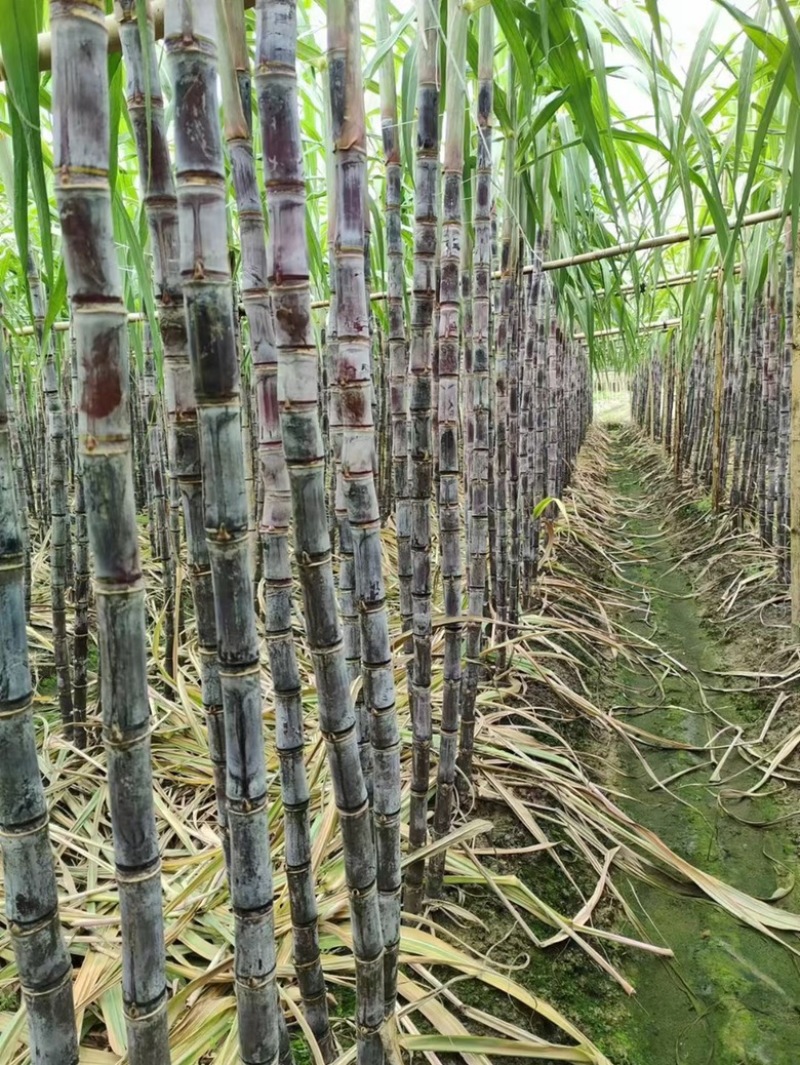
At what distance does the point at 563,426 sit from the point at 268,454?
3.48 m

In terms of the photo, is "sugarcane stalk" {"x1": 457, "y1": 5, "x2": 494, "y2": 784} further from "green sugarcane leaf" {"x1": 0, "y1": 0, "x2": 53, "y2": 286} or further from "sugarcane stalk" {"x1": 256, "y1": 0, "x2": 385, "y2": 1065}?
"green sugarcane leaf" {"x1": 0, "y1": 0, "x2": 53, "y2": 286}

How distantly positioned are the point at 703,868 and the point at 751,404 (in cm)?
229

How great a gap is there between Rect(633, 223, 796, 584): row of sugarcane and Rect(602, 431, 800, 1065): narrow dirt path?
2.01ft

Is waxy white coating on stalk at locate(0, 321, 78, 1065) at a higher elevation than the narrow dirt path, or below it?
higher

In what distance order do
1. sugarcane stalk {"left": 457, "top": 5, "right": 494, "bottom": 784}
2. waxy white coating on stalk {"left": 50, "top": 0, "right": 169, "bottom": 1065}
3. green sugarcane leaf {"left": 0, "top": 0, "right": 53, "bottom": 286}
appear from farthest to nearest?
sugarcane stalk {"left": 457, "top": 5, "right": 494, "bottom": 784}, green sugarcane leaf {"left": 0, "top": 0, "right": 53, "bottom": 286}, waxy white coating on stalk {"left": 50, "top": 0, "right": 169, "bottom": 1065}

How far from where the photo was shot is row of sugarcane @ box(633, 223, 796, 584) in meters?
2.54

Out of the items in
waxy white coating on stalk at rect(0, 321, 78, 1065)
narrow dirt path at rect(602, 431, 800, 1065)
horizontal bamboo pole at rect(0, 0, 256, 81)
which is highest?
horizontal bamboo pole at rect(0, 0, 256, 81)

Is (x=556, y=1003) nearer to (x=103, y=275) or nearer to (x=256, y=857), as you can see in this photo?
(x=256, y=857)

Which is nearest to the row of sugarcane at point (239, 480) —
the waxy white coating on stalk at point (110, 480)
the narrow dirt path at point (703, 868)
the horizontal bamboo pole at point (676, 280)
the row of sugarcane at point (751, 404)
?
the waxy white coating on stalk at point (110, 480)

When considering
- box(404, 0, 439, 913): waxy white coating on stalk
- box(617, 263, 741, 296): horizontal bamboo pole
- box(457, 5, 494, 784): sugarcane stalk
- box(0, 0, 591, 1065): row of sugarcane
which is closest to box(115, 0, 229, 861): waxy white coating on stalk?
Result: box(0, 0, 591, 1065): row of sugarcane

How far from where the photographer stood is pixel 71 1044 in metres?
0.45

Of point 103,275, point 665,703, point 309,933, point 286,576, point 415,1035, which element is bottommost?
point 665,703

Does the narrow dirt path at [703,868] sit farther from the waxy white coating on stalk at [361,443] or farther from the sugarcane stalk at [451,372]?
the waxy white coating on stalk at [361,443]

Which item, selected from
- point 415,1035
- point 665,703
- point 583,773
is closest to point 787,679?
point 665,703
